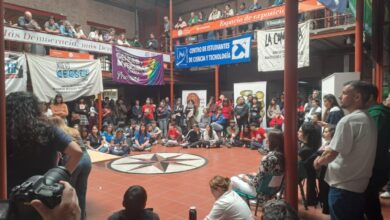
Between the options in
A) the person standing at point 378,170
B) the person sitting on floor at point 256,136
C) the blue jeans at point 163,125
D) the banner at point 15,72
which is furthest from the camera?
the blue jeans at point 163,125

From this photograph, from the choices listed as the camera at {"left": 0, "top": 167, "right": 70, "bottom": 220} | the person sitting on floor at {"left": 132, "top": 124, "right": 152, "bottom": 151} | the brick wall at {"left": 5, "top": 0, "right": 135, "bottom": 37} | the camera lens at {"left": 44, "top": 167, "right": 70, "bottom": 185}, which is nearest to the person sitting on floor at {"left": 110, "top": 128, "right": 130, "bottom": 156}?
the person sitting on floor at {"left": 132, "top": 124, "right": 152, "bottom": 151}

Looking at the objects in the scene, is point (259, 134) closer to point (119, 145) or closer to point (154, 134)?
point (154, 134)

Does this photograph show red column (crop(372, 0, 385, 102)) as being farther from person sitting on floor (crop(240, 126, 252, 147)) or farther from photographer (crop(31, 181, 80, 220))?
photographer (crop(31, 181, 80, 220))

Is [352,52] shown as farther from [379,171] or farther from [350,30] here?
[379,171]

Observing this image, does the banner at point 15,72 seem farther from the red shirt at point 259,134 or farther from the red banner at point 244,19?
the red banner at point 244,19

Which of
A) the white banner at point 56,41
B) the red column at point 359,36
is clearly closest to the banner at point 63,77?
the white banner at point 56,41

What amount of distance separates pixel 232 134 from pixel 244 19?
453 centimetres

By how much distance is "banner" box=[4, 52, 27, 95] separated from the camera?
7.93 metres

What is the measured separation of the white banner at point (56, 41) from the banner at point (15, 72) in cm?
55

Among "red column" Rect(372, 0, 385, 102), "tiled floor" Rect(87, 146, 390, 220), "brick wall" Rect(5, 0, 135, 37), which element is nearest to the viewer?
"tiled floor" Rect(87, 146, 390, 220)

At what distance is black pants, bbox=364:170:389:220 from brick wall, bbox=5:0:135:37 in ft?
44.1

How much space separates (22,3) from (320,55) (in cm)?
1180

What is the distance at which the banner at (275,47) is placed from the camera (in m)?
9.27

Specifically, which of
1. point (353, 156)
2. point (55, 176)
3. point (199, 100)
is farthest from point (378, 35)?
point (199, 100)
